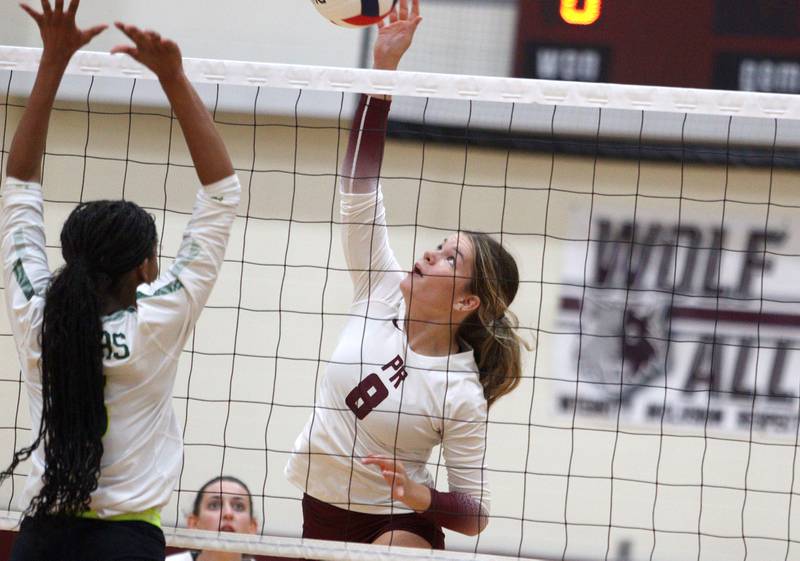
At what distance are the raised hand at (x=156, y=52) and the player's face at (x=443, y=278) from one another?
3.71 feet

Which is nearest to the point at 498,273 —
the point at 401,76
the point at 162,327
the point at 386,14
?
the point at 401,76

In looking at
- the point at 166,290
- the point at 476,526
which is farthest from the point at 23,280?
the point at 476,526

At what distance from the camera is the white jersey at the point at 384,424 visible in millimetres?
3168

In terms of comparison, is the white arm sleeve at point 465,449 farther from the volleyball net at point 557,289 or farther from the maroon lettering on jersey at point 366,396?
the volleyball net at point 557,289

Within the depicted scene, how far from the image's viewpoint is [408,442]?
317cm

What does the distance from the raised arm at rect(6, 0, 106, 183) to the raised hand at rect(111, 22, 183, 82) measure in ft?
0.51

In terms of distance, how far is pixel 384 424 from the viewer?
10.3 ft

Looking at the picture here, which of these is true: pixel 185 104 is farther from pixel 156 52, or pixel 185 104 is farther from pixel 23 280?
pixel 23 280

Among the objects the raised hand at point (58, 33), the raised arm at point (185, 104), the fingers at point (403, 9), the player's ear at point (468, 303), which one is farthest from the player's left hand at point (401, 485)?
the fingers at point (403, 9)

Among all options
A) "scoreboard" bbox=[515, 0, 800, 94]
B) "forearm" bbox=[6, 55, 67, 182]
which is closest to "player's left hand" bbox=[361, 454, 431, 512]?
"forearm" bbox=[6, 55, 67, 182]

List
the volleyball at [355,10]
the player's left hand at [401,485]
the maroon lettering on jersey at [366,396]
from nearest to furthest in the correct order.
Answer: the player's left hand at [401,485]
the maroon lettering on jersey at [366,396]
the volleyball at [355,10]

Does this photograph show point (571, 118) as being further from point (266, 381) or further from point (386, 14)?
point (386, 14)

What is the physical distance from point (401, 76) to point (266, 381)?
3145mm

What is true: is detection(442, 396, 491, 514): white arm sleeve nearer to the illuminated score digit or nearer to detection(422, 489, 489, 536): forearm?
detection(422, 489, 489, 536): forearm
